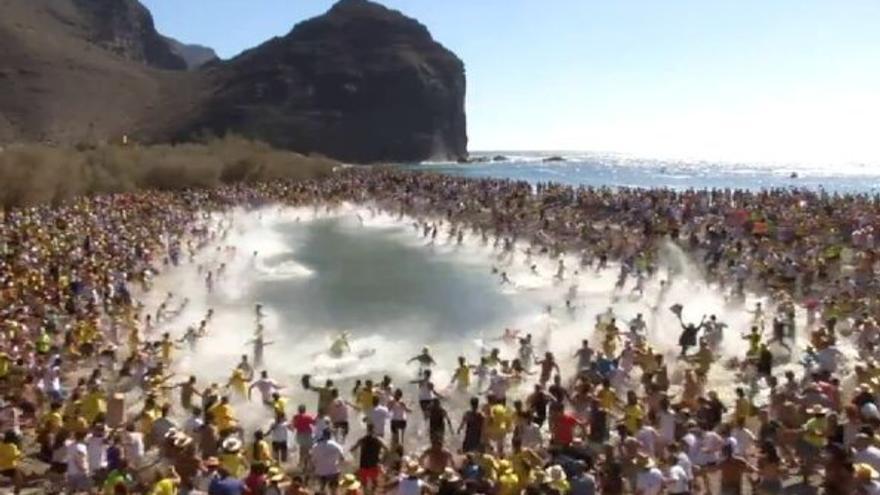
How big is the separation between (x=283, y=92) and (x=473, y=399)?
6315 inches

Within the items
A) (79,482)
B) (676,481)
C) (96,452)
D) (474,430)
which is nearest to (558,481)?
(676,481)

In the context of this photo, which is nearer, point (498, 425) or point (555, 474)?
point (555, 474)

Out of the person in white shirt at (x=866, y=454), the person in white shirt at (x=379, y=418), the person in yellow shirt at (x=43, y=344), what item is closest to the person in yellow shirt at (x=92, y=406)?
the person in white shirt at (x=379, y=418)

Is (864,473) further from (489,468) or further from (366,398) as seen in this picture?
(366,398)

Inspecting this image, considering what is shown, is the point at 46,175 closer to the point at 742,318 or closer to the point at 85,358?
the point at 85,358

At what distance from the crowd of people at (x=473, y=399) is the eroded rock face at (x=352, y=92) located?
125 metres

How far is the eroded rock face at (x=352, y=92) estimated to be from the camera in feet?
532

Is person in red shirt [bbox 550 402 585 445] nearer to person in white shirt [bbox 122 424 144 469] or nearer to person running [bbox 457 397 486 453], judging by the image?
person running [bbox 457 397 486 453]

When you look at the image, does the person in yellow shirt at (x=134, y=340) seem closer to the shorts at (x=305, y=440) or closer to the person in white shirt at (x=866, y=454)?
the shorts at (x=305, y=440)

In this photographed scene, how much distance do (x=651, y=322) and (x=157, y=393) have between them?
1546cm

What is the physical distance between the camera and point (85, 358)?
21000mm

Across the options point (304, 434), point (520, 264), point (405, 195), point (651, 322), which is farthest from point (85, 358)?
point (405, 195)

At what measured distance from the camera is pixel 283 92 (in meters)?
169

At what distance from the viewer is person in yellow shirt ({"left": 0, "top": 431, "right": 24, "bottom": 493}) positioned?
12406 millimetres
